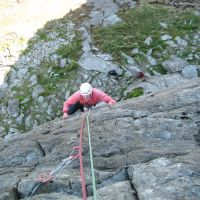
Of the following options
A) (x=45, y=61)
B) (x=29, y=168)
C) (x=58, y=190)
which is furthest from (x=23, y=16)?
(x=58, y=190)

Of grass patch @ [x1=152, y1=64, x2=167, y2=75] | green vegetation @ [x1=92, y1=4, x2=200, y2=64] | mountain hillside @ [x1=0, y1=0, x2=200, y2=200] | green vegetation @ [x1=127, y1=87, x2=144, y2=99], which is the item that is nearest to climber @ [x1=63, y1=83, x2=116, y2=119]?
mountain hillside @ [x1=0, y1=0, x2=200, y2=200]

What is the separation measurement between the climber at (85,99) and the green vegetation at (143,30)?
25.1 feet

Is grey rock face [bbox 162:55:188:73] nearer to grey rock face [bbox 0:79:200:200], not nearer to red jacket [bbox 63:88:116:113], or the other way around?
red jacket [bbox 63:88:116:113]

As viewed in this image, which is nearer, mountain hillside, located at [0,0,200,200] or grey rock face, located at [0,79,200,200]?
grey rock face, located at [0,79,200,200]

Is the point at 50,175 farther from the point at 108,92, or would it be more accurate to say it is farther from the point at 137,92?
the point at 108,92

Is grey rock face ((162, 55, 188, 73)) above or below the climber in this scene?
below

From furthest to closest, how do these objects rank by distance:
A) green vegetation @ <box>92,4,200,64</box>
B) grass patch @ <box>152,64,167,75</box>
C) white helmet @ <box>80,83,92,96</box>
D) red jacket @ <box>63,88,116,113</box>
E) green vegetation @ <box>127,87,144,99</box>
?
green vegetation @ <box>92,4,200,64</box>
grass patch @ <box>152,64,167,75</box>
green vegetation @ <box>127,87,144,99</box>
red jacket @ <box>63,88,116,113</box>
white helmet @ <box>80,83,92,96</box>

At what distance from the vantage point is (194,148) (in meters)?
8.77

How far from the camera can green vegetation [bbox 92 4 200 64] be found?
2222 cm

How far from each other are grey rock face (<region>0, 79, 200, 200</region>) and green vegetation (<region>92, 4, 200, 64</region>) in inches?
382

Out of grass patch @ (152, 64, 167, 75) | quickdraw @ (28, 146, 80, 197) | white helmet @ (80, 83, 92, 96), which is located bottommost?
grass patch @ (152, 64, 167, 75)

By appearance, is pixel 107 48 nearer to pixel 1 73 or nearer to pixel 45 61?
pixel 45 61

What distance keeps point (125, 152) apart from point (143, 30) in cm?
1494

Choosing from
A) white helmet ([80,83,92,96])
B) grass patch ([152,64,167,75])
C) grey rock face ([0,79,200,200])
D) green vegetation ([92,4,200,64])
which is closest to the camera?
grey rock face ([0,79,200,200])
